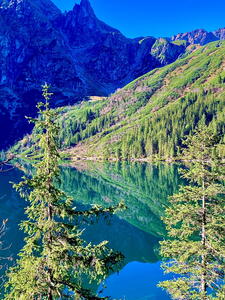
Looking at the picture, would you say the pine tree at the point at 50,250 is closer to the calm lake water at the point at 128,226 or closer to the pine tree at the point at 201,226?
the calm lake water at the point at 128,226

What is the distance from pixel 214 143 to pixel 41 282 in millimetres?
14253

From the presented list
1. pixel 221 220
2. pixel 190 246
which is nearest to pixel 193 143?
pixel 221 220

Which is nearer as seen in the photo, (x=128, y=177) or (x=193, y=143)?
(x=193, y=143)

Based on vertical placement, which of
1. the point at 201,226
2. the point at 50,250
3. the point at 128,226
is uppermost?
the point at 128,226

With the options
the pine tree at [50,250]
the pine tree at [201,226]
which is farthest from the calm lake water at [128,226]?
the pine tree at [201,226]

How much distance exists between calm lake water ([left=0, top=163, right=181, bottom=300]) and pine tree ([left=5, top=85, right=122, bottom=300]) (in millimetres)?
1345

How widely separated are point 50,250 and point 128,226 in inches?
2095

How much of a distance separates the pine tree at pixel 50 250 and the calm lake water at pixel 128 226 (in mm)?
1345

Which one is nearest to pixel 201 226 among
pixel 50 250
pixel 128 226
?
pixel 50 250

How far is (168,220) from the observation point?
18.2 metres

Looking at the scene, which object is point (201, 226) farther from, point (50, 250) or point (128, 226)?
point (128, 226)

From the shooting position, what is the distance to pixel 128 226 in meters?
60.2

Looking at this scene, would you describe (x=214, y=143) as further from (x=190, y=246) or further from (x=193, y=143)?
(x=190, y=246)

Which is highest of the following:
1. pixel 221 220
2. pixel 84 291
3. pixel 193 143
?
pixel 193 143
